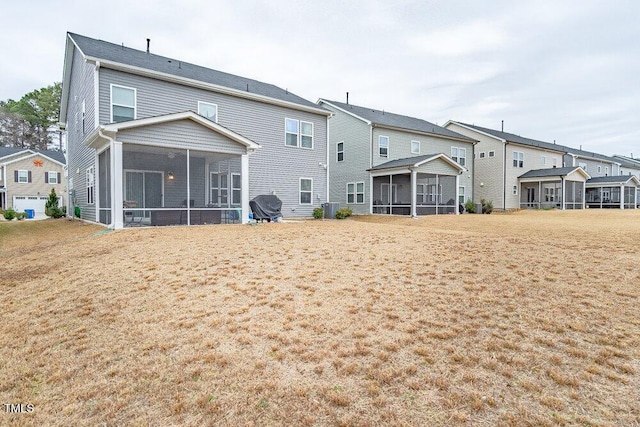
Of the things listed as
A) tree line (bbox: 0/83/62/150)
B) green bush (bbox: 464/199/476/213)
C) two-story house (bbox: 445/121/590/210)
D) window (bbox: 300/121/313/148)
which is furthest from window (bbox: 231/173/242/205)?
tree line (bbox: 0/83/62/150)

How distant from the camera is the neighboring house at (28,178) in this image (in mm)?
32562

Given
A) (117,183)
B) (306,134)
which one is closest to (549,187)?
(306,134)

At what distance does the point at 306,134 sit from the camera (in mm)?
18109

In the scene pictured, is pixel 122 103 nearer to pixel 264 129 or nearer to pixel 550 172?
pixel 264 129

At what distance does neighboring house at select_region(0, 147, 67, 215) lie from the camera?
1282 inches

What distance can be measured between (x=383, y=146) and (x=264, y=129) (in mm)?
9125

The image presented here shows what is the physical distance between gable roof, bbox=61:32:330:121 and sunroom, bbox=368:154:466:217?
19.0 feet

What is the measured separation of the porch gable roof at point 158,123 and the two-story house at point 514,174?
2335cm

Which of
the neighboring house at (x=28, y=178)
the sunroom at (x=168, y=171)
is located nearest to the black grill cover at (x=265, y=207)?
the sunroom at (x=168, y=171)

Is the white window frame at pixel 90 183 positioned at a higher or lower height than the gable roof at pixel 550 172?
lower

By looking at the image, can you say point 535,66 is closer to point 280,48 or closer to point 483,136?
point 483,136

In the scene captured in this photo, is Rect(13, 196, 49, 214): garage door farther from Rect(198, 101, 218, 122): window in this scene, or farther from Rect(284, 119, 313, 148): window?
Rect(284, 119, 313, 148): window

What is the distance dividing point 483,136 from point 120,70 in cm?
2730

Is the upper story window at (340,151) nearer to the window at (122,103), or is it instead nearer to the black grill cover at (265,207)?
the black grill cover at (265,207)
